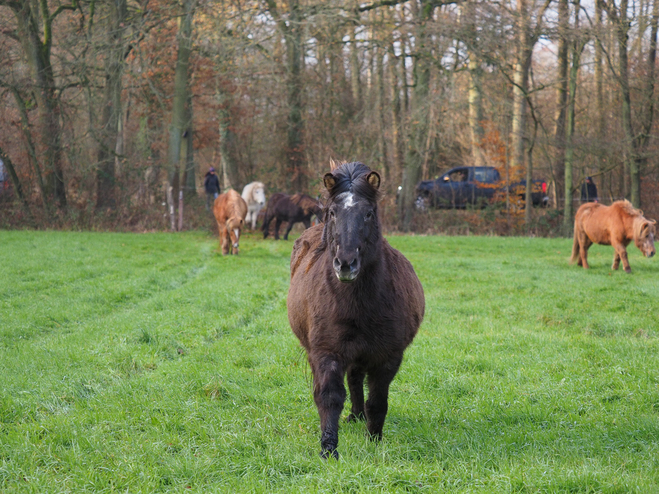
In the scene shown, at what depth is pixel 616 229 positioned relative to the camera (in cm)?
1392

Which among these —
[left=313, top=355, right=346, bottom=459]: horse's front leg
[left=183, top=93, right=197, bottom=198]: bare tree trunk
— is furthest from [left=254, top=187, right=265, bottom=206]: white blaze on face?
[left=313, top=355, right=346, bottom=459]: horse's front leg

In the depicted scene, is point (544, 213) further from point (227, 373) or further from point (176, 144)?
point (227, 373)

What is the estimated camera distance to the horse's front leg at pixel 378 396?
448 centimetres

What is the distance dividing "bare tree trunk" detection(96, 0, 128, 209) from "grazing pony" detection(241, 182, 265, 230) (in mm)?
4993

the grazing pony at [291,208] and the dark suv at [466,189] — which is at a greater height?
the dark suv at [466,189]

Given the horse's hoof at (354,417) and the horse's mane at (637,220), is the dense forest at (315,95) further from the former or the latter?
the horse's hoof at (354,417)

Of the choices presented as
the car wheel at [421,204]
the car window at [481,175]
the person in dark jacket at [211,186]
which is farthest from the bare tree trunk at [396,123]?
the person in dark jacket at [211,186]

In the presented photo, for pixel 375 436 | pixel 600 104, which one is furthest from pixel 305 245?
pixel 600 104

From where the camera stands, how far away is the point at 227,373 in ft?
20.8

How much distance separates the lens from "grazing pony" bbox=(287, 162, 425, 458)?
411 cm

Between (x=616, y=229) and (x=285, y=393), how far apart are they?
10.6 m

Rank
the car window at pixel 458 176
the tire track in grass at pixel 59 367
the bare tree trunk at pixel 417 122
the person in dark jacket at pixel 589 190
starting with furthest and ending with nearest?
the car window at pixel 458 176, the person in dark jacket at pixel 589 190, the bare tree trunk at pixel 417 122, the tire track in grass at pixel 59 367

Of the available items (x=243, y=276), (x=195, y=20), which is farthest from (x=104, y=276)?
(x=195, y=20)

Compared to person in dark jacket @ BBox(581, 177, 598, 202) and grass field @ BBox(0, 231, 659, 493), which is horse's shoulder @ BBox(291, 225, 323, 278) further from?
Answer: person in dark jacket @ BBox(581, 177, 598, 202)
